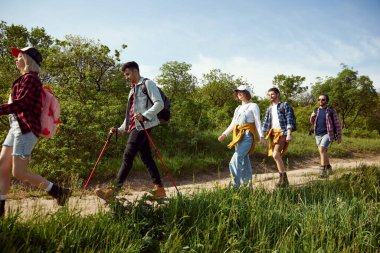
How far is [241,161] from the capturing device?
4766mm

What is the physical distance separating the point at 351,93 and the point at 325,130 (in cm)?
2798

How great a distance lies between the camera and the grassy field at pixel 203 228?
2.42 metres

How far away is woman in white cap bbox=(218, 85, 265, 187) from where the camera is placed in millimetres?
4746

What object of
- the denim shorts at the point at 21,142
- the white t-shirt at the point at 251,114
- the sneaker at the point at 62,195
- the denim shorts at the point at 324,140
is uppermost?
the white t-shirt at the point at 251,114

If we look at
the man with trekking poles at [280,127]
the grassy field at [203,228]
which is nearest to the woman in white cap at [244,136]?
the grassy field at [203,228]

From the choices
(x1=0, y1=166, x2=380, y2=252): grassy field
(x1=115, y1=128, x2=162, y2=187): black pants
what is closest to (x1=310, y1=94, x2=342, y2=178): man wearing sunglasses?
(x1=0, y1=166, x2=380, y2=252): grassy field

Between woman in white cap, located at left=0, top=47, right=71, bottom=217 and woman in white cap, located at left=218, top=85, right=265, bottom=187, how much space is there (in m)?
2.73

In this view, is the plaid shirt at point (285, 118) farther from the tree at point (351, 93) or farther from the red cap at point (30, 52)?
the tree at point (351, 93)

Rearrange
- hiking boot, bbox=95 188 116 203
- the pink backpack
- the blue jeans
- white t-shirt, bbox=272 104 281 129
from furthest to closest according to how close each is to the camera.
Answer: white t-shirt, bbox=272 104 281 129
the blue jeans
the pink backpack
hiking boot, bbox=95 188 116 203

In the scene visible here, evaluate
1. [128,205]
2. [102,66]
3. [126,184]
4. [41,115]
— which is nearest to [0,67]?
[102,66]

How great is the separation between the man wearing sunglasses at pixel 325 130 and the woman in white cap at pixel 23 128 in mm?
6082

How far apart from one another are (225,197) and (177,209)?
82cm

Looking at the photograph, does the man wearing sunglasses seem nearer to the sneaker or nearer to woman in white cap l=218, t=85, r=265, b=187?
woman in white cap l=218, t=85, r=265, b=187

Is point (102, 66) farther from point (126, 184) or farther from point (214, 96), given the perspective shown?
point (214, 96)
